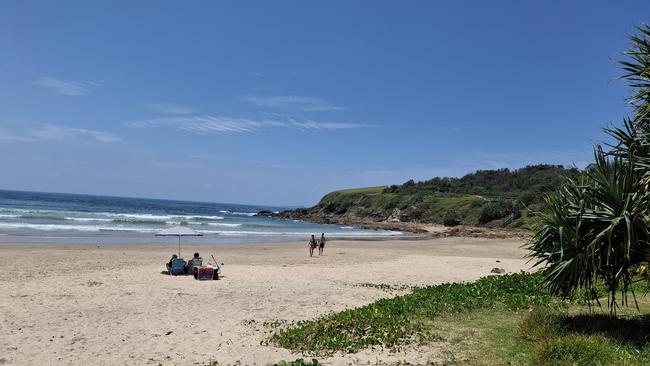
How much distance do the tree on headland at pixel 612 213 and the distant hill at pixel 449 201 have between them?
48605 mm

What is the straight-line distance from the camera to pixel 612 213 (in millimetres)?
7145

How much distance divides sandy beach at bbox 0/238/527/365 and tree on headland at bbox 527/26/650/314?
8.75ft

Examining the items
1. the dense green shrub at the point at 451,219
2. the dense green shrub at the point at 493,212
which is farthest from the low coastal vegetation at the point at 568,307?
the dense green shrub at the point at 451,219

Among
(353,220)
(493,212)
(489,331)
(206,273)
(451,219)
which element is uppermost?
(493,212)

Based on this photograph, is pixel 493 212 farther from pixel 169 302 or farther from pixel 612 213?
pixel 612 213

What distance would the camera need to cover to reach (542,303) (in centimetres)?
1071

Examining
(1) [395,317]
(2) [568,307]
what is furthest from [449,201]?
(1) [395,317]

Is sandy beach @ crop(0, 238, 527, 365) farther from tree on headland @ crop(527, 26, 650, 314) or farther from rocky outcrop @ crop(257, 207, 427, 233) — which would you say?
rocky outcrop @ crop(257, 207, 427, 233)

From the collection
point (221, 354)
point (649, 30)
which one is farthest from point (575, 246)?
point (221, 354)

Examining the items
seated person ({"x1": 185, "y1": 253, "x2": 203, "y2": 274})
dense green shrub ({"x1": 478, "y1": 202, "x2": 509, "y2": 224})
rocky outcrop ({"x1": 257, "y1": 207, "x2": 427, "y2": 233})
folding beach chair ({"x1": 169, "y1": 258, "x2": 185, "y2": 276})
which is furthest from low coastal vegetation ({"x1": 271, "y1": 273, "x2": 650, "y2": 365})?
dense green shrub ({"x1": 478, "y1": 202, "x2": 509, "y2": 224})

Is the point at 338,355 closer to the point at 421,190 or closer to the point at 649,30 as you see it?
the point at 649,30

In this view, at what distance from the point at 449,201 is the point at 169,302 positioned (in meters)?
62.8

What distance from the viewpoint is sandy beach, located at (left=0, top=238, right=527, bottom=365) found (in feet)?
27.7

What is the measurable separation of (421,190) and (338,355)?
79747 millimetres
